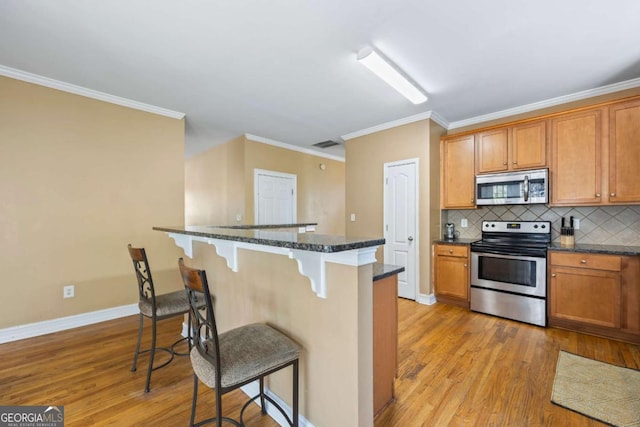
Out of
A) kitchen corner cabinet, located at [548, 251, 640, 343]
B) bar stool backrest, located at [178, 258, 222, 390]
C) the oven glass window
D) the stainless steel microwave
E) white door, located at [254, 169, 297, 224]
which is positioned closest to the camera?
bar stool backrest, located at [178, 258, 222, 390]

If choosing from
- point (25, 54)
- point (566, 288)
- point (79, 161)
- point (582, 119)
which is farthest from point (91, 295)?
point (582, 119)

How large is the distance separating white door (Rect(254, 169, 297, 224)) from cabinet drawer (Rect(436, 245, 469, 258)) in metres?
2.99

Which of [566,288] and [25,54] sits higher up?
[25,54]

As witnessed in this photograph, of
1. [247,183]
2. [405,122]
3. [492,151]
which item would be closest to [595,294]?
[492,151]

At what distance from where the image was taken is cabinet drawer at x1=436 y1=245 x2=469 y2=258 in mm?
3546

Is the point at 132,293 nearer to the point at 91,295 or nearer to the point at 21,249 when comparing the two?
the point at 91,295

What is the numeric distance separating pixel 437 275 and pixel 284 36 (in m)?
3.48

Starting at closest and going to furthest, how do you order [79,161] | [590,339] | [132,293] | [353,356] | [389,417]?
1. [353,356]
2. [389,417]
3. [590,339]
4. [79,161]
5. [132,293]

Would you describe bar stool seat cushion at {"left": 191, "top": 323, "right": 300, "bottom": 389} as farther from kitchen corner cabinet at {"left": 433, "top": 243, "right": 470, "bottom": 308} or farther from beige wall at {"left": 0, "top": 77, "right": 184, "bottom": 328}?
kitchen corner cabinet at {"left": 433, "top": 243, "right": 470, "bottom": 308}

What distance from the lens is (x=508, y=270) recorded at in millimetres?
3148

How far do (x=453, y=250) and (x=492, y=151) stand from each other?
143 centimetres

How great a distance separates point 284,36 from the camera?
216cm

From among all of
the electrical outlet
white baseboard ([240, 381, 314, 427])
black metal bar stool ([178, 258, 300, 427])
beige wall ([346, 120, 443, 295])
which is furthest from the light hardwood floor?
beige wall ([346, 120, 443, 295])

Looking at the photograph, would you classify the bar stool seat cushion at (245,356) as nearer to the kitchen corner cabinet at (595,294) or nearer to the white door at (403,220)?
the white door at (403,220)
